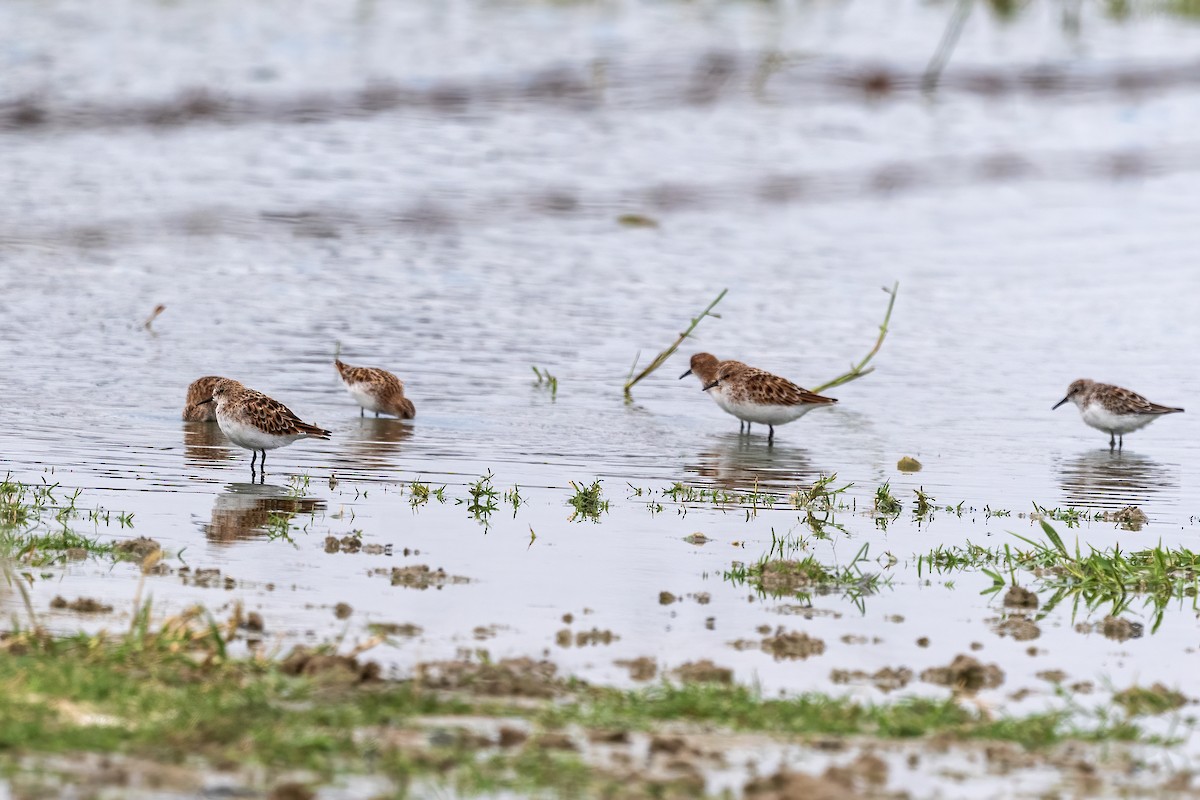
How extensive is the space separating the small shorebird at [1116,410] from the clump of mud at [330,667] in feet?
29.3

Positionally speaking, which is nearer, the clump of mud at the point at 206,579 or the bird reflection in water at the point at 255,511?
the clump of mud at the point at 206,579

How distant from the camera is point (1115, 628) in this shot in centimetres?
765

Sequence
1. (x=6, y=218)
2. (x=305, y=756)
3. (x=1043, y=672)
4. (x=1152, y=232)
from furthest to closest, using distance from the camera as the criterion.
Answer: (x=1152, y=232) < (x=6, y=218) < (x=1043, y=672) < (x=305, y=756)

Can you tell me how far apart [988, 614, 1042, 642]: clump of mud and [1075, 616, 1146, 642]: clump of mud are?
Answer: 0.23 metres

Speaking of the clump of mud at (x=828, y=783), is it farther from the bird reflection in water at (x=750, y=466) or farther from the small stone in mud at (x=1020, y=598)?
the bird reflection in water at (x=750, y=466)

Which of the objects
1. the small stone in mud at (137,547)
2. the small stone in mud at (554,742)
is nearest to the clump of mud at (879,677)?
the small stone in mud at (554,742)

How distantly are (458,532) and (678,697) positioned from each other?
3.36 metres

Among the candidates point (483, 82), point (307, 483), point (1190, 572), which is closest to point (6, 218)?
point (307, 483)

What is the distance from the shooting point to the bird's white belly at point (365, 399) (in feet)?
44.9

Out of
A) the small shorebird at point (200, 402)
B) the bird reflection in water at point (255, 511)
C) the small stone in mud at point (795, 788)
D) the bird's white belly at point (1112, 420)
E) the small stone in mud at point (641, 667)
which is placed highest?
the bird's white belly at point (1112, 420)

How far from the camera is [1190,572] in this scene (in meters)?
8.59

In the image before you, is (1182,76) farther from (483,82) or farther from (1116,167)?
(483,82)

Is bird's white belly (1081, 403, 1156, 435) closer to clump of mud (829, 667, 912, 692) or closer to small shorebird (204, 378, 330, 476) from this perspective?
small shorebird (204, 378, 330, 476)

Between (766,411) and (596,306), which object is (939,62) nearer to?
(766,411)
